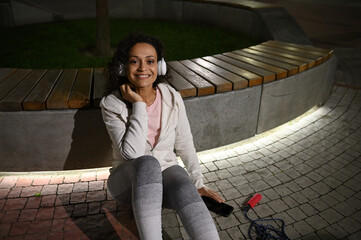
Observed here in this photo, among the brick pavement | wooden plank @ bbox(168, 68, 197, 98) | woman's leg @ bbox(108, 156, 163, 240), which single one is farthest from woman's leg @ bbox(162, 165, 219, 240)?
wooden plank @ bbox(168, 68, 197, 98)

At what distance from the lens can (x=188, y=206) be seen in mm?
1925

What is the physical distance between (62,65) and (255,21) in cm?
425

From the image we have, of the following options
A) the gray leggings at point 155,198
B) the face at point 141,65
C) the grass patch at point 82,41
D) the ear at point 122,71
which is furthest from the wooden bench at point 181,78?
the grass patch at point 82,41

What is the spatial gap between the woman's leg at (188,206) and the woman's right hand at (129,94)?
0.61 m

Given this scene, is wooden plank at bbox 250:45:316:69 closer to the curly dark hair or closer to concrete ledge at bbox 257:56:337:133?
concrete ledge at bbox 257:56:337:133

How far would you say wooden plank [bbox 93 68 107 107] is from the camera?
277cm

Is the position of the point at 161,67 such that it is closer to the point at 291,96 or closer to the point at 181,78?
the point at 181,78

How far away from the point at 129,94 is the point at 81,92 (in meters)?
0.86

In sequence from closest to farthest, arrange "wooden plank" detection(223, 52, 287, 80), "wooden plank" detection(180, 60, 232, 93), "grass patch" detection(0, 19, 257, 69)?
1. "wooden plank" detection(180, 60, 232, 93)
2. "wooden plank" detection(223, 52, 287, 80)
3. "grass patch" detection(0, 19, 257, 69)

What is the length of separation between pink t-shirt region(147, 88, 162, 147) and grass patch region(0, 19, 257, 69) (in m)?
2.78

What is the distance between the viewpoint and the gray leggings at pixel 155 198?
184 cm

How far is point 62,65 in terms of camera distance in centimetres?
501

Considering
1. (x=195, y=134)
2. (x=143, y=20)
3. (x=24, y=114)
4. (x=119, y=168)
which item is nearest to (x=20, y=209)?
(x=24, y=114)

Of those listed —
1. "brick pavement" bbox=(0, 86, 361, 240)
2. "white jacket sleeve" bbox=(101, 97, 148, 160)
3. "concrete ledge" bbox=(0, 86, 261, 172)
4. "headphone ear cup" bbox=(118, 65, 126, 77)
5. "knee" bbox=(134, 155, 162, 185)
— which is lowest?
"brick pavement" bbox=(0, 86, 361, 240)
